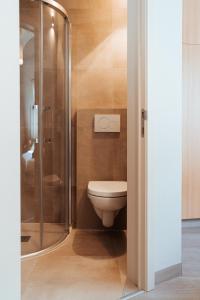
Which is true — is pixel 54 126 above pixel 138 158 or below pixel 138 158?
above

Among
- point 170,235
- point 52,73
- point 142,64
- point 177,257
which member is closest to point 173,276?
point 177,257

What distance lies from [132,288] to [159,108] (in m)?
1.08

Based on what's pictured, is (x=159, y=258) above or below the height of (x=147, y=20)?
below

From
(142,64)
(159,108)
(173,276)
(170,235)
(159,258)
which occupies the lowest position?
(173,276)

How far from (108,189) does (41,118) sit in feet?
2.69

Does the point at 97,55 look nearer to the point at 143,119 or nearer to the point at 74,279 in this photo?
the point at 143,119

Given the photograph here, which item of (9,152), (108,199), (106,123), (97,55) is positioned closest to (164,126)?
(108,199)

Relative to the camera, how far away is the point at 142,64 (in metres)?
1.61

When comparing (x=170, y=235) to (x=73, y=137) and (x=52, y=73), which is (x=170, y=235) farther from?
(x=52, y=73)

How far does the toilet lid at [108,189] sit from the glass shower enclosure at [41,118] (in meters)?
0.43

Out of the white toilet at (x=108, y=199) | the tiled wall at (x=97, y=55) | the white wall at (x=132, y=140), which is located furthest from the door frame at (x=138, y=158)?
the tiled wall at (x=97, y=55)

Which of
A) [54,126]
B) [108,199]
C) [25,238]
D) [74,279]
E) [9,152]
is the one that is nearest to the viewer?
[9,152]

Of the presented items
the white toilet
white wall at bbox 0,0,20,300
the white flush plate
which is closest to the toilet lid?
the white toilet

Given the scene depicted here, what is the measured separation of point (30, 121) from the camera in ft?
7.66
